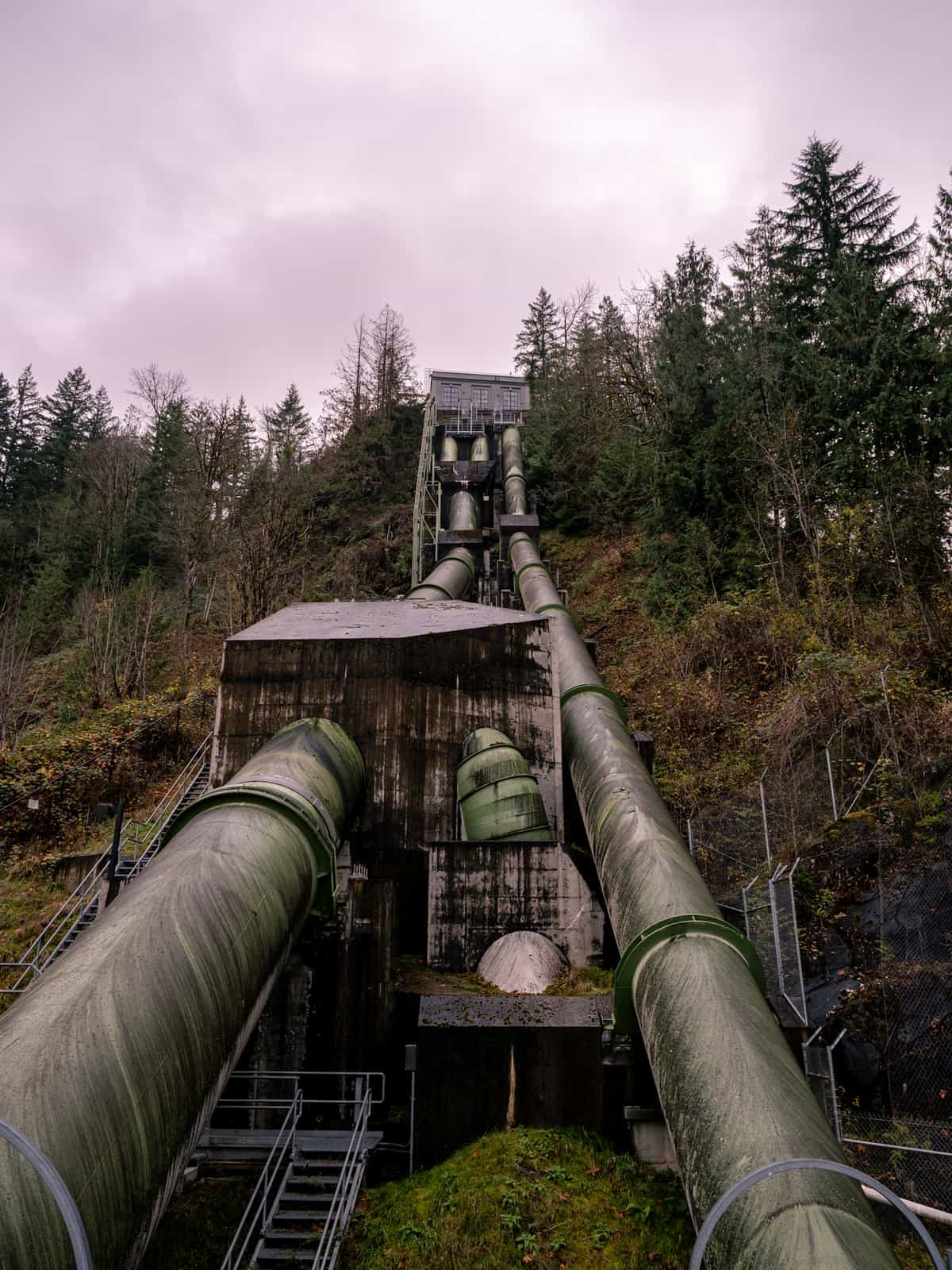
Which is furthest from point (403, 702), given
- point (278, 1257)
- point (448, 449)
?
point (448, 449)

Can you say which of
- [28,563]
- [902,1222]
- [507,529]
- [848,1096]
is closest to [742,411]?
[507,529]

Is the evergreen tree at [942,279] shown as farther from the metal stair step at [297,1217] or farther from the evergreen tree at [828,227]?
the metal stair step at [297,1217]

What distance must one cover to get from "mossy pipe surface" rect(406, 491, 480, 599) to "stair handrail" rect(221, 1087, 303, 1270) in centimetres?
1211

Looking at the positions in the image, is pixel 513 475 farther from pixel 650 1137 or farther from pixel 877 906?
pixel 650 1137

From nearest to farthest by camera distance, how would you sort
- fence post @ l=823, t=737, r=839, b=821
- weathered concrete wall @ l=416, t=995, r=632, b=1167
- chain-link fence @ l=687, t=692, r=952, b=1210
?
1. weathered concrete wall @ l=416, t=995, r=632, b=1167
2. chain-link fence @ l=687, t=692, r=952, b=1210
3. fence post @ l=823, t=737, r=839, b=821

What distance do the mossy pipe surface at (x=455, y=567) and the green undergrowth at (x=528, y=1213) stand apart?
12795 millimetres

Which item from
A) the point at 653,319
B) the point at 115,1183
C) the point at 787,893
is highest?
the point at 653,319

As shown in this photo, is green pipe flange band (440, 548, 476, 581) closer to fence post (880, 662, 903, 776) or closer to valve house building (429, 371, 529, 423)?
fence post (880, 662, 903, 776)

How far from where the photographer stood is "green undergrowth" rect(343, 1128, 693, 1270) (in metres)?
6.36

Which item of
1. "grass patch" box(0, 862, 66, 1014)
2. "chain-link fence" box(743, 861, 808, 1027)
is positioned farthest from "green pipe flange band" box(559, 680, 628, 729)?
"grass patch" box(0, 862, 66, 1014)

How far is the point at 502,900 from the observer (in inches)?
416

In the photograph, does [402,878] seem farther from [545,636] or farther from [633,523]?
[633,523]

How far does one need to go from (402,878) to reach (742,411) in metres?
16.4

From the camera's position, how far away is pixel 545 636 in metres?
13.1
